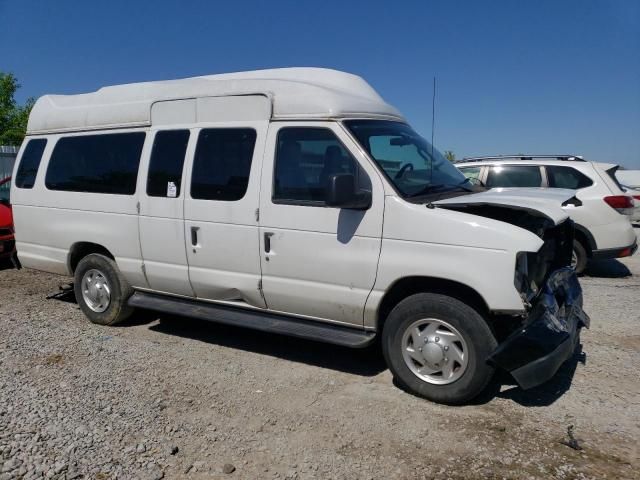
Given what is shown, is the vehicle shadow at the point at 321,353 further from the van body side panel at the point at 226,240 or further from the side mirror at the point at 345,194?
the side mirror at the point at 345,194

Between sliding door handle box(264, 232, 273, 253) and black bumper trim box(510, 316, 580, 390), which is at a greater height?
sliding door handle box(264, 232, 273, 253)

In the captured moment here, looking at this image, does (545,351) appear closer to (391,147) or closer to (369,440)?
(369,440)

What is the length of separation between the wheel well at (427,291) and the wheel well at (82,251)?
327 centimetres

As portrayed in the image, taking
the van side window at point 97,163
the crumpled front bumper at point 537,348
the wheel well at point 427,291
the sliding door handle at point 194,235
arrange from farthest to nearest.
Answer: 1. the van side window at point 97,163
2. the sliding door handle at point 194,235
3. the wheel well at point 427,291
4. the crumpled front bumper at point 537,348

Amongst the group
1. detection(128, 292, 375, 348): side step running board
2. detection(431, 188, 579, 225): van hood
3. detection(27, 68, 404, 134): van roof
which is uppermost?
detection(27, 68, 404, 134): van roof

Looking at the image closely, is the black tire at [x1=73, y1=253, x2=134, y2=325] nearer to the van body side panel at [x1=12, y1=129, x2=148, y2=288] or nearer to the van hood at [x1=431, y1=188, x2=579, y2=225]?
the van body side panel at [x1=12, y1=129, x2=148, y2=288]

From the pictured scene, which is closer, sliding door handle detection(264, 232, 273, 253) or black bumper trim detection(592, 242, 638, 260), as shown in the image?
sliding door handle detection(264, 232, 273, 253)

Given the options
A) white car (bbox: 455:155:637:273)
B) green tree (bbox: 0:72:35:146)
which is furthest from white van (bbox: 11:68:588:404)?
green tree (bbox: 0:72:35:146)

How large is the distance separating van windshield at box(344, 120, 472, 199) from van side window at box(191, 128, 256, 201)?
3.29ft

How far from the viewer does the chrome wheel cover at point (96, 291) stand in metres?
6.08

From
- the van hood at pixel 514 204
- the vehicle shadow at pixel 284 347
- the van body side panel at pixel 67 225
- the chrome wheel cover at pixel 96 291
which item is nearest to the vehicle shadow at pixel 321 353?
the vehicle shadow at pixel 284 347

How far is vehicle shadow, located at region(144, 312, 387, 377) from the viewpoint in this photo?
5.00 metres

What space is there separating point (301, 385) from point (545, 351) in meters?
1.93

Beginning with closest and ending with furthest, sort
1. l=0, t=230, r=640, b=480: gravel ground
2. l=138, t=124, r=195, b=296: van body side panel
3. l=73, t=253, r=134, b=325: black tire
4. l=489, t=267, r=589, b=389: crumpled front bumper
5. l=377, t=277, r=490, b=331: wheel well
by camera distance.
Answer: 1. l=0, t=230, r=640, b=480: gravel ground
2. l=489, t=267, r=589, b=389: crumpled front bumper
3. l=377, t=277, r=490, b=331: wheel well
4. l=138, t=124, r=195, b=296: van body side panel
5. l=73, t=253, r=134, b=325: black tire
